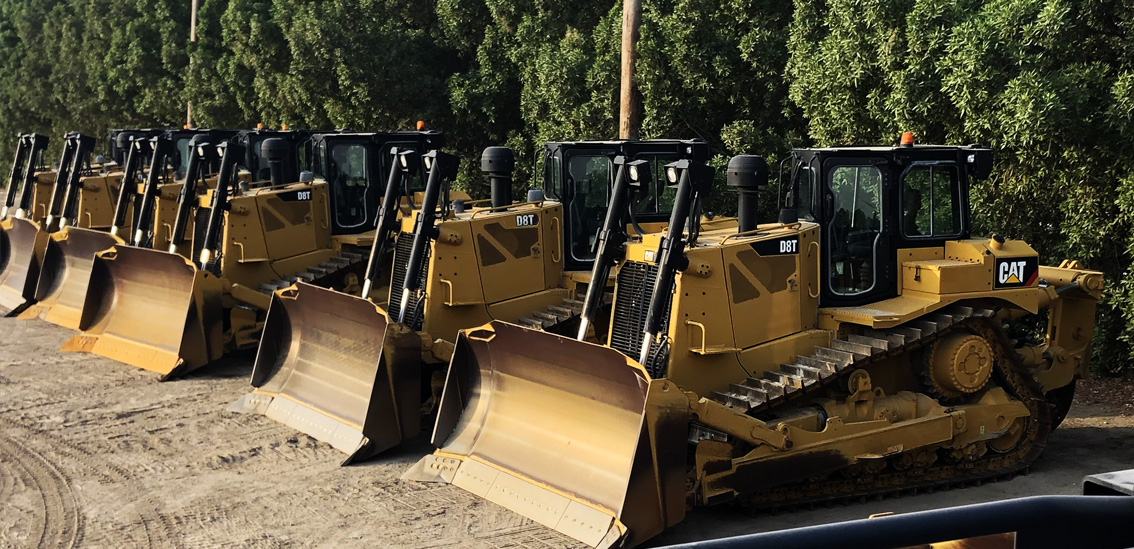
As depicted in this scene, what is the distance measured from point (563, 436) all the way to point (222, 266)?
24.0ft

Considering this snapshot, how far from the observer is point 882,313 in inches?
339

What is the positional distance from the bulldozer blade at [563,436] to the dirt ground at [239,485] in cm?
24

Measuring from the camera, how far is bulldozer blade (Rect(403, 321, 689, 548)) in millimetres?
7227

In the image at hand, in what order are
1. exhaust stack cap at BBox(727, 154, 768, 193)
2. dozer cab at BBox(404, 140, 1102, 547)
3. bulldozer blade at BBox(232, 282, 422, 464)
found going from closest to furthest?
1. dozer cab at BBox(404, 140, 1102, 547)
2. exhaust stack cap at BBox(727, 154, 768, 193)
3. bulldozer blade at BBox(232, 282, 422, 464)

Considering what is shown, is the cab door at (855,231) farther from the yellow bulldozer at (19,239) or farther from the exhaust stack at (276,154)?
the yellow bulldozer at (19,239)

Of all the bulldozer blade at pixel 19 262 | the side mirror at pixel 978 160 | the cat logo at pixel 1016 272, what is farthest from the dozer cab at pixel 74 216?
the cat logo at pixel 1016 272

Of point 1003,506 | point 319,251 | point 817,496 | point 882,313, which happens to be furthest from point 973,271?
point 319,251

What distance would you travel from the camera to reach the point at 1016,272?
9.19 meters

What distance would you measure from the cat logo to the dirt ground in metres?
1.60

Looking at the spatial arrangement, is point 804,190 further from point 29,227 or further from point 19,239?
point 19,239

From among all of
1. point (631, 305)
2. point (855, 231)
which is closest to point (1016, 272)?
point (855, 231)

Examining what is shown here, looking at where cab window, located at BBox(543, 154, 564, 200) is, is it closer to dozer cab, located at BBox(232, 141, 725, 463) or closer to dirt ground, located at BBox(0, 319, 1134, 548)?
dozer cab, located at BBox(232, 141, 725, 463)

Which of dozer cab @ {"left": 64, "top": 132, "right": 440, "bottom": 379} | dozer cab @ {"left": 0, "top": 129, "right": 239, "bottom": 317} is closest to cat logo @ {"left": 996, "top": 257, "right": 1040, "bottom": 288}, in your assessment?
dozer cab @ {"left": 64, "top": 132, "right": 440, "bottom": 379}

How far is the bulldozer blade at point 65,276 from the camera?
16062 millimetres
